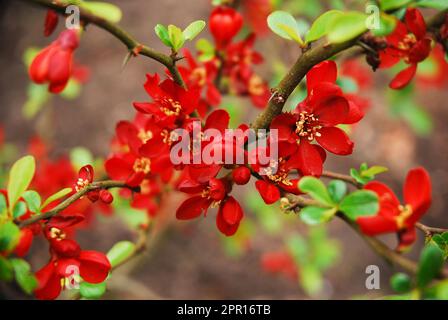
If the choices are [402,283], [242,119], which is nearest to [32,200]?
[402,283]

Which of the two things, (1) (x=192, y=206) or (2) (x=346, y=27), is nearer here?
(2) (x=346, y=27)

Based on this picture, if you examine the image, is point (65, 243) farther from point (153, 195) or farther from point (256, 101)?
point (256, 101)

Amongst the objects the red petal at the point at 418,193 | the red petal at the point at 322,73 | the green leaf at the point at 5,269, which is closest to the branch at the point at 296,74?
the red petal at the point at 322,73

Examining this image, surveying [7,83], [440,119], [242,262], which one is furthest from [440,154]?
[7,83]

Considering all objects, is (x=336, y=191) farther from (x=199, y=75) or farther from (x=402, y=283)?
(x=199, y=75)

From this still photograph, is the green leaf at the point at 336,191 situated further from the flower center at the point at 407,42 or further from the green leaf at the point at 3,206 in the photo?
the green leaf at the point at 3,206

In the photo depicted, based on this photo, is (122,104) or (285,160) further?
(122,104)
